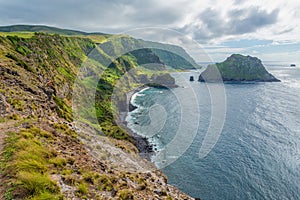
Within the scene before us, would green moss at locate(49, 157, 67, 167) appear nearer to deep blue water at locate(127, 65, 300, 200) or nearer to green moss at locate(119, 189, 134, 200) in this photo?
green moss at locate(119, 189, 134, 200)

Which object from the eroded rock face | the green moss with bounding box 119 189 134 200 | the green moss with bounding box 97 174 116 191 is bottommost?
the green moss with bounding box 119 189 134 200

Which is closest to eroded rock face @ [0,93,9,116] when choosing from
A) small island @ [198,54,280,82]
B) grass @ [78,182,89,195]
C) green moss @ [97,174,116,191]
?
green moss @ [97,174,116,191]

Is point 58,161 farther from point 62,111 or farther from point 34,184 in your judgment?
point 62,111

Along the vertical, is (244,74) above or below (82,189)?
above

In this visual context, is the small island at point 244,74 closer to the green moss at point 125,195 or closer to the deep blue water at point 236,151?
the deep blue water at point 236,151

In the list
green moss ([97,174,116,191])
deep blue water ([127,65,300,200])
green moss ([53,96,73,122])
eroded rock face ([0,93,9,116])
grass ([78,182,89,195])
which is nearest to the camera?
grass ([78,182,89,195])

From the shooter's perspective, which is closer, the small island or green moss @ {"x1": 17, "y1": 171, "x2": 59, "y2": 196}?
green moss @ {"x1": 17, "y1": 171, "x2": 59, "y2": 196}

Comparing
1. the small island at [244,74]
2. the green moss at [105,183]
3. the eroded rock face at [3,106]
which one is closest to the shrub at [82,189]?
the green moss at [105,183]

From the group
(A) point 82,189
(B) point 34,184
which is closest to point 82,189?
(A) point 82,189

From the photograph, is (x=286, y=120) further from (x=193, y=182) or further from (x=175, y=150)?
(x=193, y=182)
